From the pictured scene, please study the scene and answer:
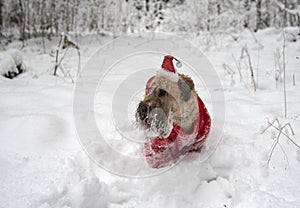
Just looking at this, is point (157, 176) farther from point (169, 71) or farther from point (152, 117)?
point (169, 71)

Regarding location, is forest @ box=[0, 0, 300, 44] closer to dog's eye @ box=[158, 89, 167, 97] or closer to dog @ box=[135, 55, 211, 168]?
dog @ box=[135, 55, 211, 168]

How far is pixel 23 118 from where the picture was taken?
2277mm

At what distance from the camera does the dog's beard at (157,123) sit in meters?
1.71

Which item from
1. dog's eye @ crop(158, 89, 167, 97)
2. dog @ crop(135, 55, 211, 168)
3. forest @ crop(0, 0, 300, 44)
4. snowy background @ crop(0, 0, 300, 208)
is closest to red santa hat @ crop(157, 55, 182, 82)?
dog @ crop(135, 55, 211, 168)

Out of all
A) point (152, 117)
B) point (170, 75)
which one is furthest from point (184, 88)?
point (152, 117)

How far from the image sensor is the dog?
175 centimetres

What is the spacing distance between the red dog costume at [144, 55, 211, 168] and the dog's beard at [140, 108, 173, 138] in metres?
0.08

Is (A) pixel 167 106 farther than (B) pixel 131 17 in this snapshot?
No

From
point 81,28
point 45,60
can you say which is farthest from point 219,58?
point 81,28

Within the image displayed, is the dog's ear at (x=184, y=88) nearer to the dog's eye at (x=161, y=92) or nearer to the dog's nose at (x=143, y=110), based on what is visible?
the dog's eye at (x=161, y=92)

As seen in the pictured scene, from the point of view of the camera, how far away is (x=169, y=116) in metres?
1.82

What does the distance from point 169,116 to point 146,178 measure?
471mm

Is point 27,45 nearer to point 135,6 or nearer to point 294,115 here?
point 135,6

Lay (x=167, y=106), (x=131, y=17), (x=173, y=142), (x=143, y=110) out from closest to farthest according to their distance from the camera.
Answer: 1. (x=143, y=110)
2. (x=167, y=106)
3. (x=173, y=142)
4. (x=131, y=17)
